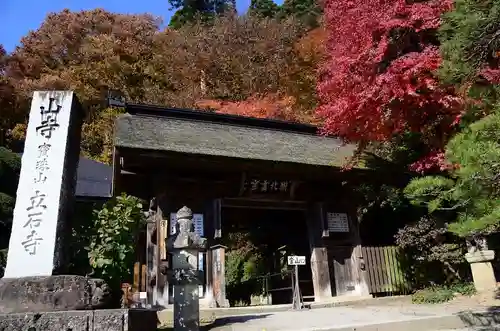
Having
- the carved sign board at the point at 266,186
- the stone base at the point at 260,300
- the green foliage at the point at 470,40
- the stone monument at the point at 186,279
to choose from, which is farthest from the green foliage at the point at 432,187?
the stone base at the point at 260,300

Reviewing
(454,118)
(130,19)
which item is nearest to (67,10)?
(130,19)

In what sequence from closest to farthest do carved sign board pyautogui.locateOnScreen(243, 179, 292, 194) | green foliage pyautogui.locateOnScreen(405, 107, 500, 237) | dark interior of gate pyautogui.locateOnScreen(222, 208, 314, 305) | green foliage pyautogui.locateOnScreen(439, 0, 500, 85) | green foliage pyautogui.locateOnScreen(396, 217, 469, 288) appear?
green foliage pyautogui.locateOnScreen(405, 107, 500, 237) → green foliage pyautogui.locateOnScreen(439, 0, 500, 85) → green foliage pyautogui.locateOnScreen(396, 217, 469, 288) → carved sign board pyautogui.locateOnScreen(243, 179, 292, 194) → dark interior of gate pyautogui.locateOnScreen(222, 208, 314, 305)

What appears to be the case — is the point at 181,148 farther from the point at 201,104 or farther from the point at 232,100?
the point at 232,100

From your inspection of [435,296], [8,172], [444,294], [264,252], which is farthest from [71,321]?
[264,252]

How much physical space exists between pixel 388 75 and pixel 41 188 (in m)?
7.09

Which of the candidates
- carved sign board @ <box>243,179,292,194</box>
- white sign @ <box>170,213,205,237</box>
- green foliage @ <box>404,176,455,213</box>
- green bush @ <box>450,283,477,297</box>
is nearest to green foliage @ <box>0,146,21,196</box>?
white sign @ <box>170,213,205,237</box>

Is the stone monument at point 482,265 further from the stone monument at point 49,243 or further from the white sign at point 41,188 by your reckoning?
the white sign at point 41,188

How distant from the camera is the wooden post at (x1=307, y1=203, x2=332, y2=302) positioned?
10930 millimetres

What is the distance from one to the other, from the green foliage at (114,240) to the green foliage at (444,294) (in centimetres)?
652

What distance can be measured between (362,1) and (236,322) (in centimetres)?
775

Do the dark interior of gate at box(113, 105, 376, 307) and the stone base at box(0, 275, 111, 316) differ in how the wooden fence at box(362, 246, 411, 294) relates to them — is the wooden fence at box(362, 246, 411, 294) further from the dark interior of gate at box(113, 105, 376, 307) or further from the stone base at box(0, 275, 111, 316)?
the stone base at box(0, 275, 111, 316)

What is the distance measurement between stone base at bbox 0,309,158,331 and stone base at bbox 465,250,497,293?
25.1 feet

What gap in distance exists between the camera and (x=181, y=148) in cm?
951

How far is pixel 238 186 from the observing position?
35.1 feet
